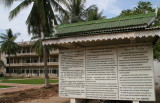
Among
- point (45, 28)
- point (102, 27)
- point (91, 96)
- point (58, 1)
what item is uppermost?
point (58, 1)

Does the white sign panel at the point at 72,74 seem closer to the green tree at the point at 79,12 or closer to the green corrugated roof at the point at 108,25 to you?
the green corrugated roof at the point at 108,25

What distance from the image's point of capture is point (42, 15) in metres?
18.9

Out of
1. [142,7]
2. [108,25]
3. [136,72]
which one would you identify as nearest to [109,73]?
[136,72]

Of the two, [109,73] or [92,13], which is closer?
[109,73]

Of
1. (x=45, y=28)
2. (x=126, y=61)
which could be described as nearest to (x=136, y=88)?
(x=126, y=61)

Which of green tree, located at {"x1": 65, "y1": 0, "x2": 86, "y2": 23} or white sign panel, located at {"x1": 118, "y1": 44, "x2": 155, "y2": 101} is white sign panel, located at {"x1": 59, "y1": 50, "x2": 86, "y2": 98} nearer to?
white sign panel, located at {"x1": 118, "y1": 44, "x2": 155, "y2": 101}

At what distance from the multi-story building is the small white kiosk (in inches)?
1670

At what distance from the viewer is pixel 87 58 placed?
812 centimetres

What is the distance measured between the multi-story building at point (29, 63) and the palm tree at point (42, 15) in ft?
99.1

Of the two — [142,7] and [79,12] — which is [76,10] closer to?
[79,12]

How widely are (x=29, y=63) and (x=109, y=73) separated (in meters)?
50.7

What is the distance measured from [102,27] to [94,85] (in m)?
2.34

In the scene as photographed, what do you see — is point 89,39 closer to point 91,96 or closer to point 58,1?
point 91,96

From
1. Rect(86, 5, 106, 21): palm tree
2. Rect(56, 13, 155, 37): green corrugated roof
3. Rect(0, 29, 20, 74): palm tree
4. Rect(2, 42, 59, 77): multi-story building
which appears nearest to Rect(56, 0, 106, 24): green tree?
Rect(86, 5, 106, 21): palm tree
